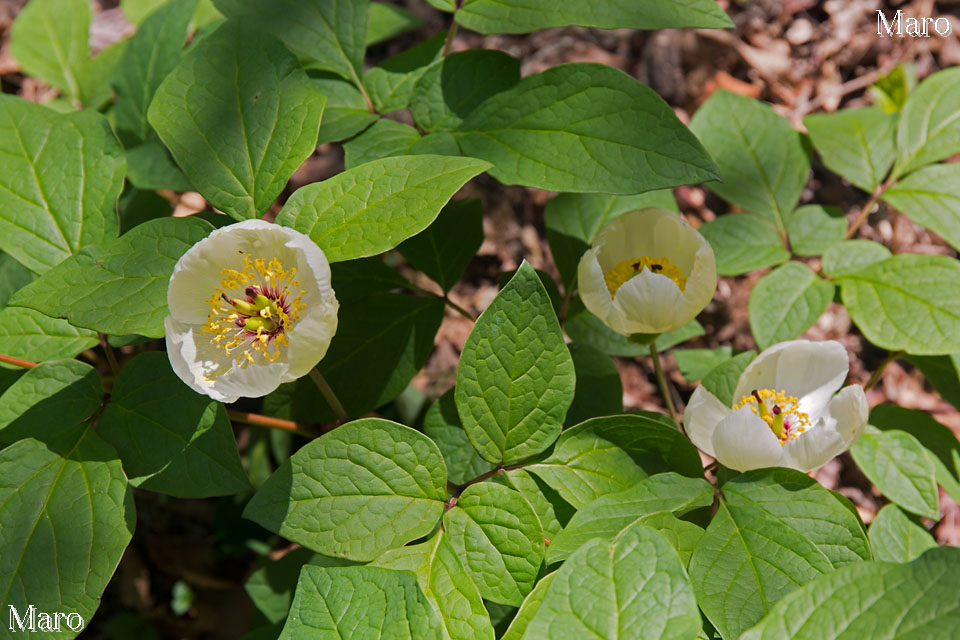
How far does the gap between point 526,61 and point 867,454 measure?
1.62 metres

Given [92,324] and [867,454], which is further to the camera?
[867,454]

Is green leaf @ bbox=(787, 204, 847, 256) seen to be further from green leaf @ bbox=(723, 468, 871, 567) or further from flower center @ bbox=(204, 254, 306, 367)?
flower center @ bbox=(204, 254, 306, 367)

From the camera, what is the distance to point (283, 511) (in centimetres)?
105

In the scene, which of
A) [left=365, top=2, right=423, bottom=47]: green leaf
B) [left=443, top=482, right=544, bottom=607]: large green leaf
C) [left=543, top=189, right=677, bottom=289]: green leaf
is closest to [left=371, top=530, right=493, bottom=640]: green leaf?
[left=443, top=482, right=544, bottom=607]: large green leaf

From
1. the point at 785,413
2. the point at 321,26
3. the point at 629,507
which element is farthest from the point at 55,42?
the point at 785,413

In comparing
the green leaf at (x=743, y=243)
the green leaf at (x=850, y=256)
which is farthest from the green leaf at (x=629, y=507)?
the green leaf at (x=850, y=256)

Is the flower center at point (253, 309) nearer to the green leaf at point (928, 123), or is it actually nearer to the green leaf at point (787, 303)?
the green leaf at point (787, 303)

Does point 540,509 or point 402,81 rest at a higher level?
point 402,81

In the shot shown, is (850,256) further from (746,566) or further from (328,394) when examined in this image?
(328,394)

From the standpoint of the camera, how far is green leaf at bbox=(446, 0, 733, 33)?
1.20 m

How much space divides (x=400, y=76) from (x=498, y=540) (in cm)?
93

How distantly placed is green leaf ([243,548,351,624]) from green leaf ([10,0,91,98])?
1.29m

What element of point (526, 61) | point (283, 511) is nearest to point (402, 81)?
point (283, 511)

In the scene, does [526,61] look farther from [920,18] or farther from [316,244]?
[316,244]
